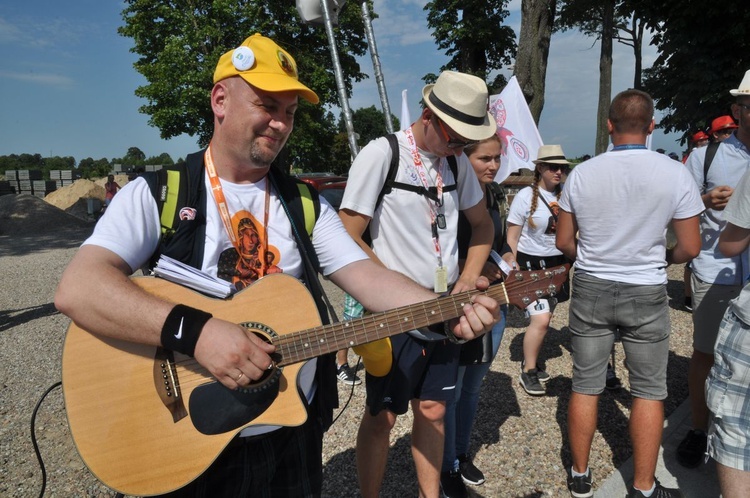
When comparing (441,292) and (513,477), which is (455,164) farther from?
(513,477)

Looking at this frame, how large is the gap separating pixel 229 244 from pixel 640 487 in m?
2.61

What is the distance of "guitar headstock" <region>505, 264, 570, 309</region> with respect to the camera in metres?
A: 1.88

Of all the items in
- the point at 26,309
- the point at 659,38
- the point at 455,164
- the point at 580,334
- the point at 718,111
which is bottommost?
the point at 26,309

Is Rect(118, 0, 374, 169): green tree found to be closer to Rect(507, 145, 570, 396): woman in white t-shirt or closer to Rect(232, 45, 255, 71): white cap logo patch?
Result: Rect(507, 145, 570, 396): woman in white t-shirt

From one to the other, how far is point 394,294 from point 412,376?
0.78 meters

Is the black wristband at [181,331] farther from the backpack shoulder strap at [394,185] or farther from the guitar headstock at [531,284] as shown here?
the backpack shoulder strap at [394,185]

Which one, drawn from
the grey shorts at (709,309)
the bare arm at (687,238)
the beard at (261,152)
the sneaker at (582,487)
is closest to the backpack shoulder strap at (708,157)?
the grey shorts at (709,309)

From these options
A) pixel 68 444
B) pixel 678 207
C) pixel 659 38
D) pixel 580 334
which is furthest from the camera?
pixel 659 38

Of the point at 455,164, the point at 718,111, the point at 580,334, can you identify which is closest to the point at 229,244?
the point at 455,164

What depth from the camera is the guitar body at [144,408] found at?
1.51 m

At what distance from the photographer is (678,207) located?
8.78 ft

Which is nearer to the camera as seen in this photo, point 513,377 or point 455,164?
point 455,164

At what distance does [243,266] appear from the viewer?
174cm

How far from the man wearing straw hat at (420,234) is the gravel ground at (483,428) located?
581 millimetres
